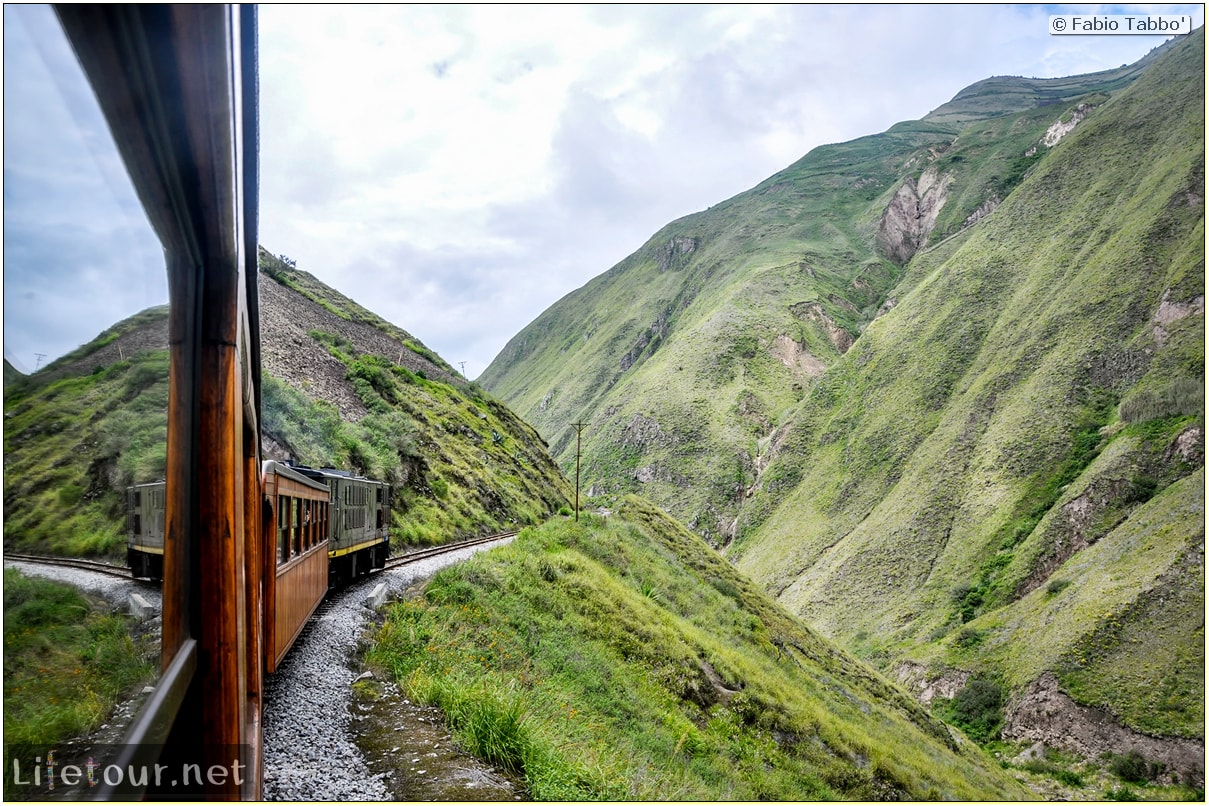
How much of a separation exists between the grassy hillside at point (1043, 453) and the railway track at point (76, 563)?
156ft

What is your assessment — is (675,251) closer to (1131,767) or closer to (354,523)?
(1131,767)

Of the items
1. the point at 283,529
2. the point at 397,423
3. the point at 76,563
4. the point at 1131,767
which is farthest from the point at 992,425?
the point at 76,563

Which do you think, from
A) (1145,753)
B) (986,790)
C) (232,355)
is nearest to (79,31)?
(232,355)

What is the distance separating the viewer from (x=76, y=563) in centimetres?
111

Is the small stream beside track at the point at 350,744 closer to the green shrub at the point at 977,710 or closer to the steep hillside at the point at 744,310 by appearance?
the green shrub at the point at 977,710

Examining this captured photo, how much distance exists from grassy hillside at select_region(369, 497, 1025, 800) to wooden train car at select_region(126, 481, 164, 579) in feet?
17.2

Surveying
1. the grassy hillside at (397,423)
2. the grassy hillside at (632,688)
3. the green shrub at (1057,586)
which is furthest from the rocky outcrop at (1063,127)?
the grassy hillside at (632,688)

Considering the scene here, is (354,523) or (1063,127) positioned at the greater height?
(1063,127)

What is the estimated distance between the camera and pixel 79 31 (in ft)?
3.03

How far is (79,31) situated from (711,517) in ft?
274

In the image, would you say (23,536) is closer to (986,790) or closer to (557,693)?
(557,693)

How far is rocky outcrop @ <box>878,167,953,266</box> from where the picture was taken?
118875 millimetres

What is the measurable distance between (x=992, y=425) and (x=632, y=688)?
59.4 metres

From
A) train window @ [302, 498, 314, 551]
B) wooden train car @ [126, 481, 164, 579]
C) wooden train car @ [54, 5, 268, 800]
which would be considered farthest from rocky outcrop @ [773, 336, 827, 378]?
wooden train car @ [126, 481, 164, 579]
